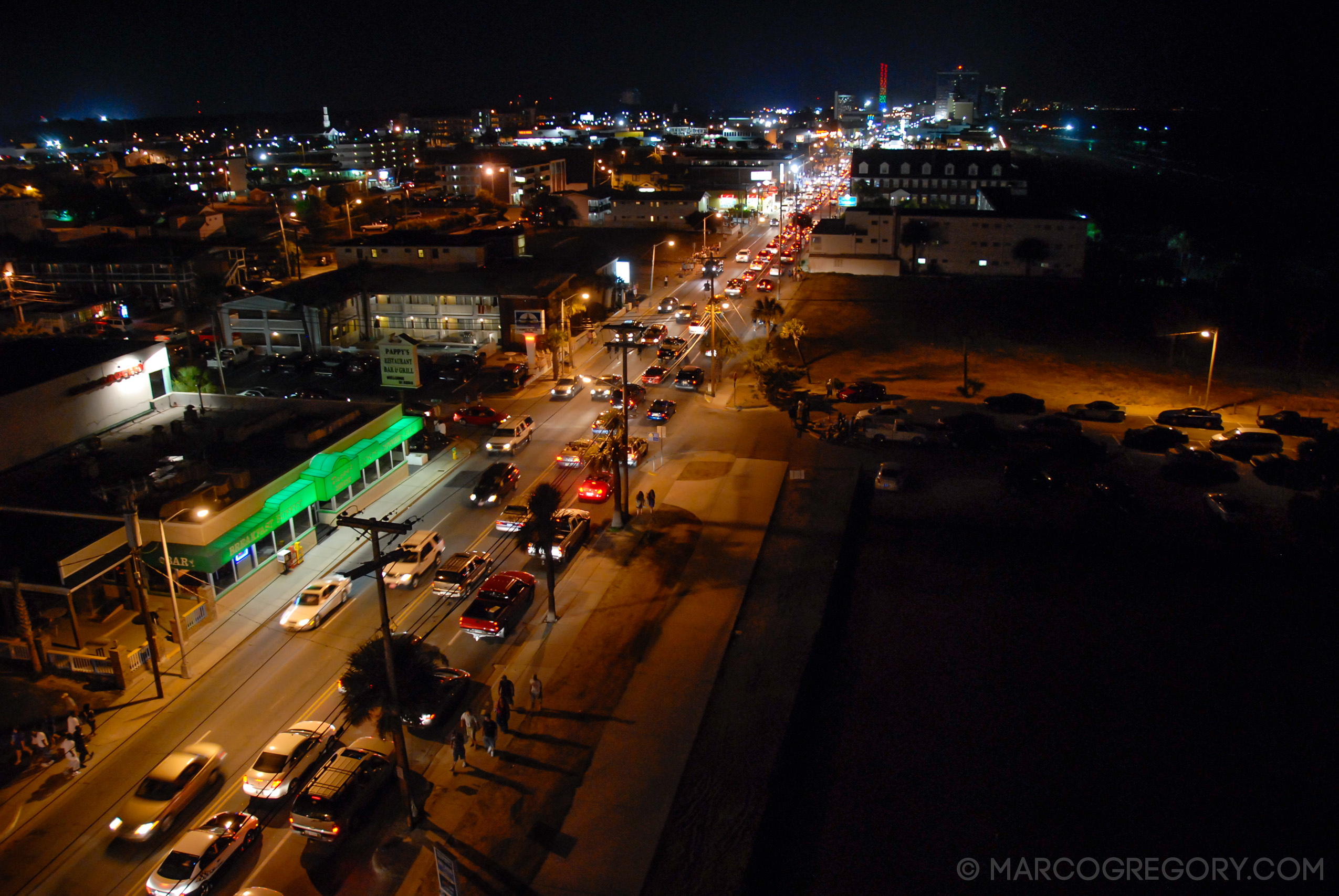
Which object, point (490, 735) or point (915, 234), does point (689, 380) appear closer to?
point (490, 735)

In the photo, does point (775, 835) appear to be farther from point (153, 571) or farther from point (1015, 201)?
point (1015, 201)

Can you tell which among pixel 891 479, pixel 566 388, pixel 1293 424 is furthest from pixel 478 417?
pixel 1293 424

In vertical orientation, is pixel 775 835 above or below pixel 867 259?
below

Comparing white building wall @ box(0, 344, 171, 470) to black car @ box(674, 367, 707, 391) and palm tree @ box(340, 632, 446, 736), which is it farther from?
black car @ box(674, 367, 707, 391)

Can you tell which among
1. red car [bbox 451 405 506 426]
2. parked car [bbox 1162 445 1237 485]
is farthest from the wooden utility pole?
parked car [bbox 1162 445 1237 485]

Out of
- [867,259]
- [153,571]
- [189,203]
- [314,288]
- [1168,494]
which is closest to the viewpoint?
[153,571]

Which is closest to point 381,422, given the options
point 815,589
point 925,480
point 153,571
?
point 153,571
